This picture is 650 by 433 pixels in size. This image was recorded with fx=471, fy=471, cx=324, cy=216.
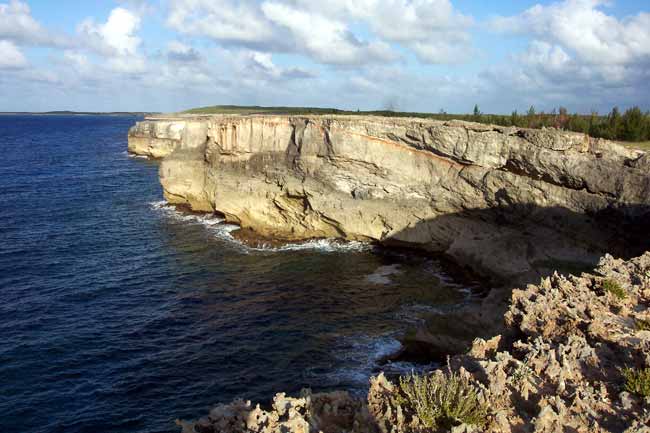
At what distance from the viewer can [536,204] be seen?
32906mm

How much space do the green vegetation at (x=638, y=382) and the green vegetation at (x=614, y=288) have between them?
5.08 metres

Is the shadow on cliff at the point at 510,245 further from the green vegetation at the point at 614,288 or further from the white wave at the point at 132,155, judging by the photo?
the white wave at the point at 132,155

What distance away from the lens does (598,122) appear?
1711 inches

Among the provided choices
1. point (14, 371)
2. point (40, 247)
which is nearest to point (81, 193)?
point (40, 247)

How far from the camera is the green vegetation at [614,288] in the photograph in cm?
1538

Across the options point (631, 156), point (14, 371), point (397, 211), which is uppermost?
point (631, 156)

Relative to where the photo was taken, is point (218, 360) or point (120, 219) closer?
point (218, 360)

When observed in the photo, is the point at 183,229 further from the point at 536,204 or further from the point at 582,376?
the point at 582,376

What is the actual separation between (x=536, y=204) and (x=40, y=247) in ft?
129

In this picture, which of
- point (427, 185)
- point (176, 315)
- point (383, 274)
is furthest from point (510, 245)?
point (176, 315)

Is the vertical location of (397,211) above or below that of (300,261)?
above

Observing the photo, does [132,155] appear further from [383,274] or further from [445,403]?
[445,403]

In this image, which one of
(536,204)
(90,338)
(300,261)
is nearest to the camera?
(90,338)

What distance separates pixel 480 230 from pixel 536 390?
2557 cm
